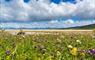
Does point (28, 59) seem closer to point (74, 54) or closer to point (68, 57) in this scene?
point (74, 54)

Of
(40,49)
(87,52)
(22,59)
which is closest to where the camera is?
(22,59)

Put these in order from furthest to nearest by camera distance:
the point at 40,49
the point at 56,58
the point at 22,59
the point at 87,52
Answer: the point at 40,49 → the point at 87,52 → the point at 56,58 → the point at 22,59

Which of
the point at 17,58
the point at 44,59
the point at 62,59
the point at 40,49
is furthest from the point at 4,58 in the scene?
the point at 40,49

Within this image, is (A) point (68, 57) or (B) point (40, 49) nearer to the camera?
(A) point (68, 57)

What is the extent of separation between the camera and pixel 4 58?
434 centimetres

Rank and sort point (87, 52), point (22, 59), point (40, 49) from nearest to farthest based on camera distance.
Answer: point (22, 59) < point (87, 52) < point (40, 49)

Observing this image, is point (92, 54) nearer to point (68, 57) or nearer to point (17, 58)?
point (68, 57)

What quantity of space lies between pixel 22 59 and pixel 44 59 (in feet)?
1.11

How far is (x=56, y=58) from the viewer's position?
178 inches

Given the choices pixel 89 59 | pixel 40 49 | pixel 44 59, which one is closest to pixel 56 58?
pixel 44 59

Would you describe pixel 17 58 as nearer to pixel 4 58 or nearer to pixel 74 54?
pixel 4 58

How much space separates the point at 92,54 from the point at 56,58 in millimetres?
521

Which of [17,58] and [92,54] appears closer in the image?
[17,58]

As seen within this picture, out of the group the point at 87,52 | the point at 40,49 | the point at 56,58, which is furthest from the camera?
the point at 40,49
